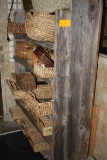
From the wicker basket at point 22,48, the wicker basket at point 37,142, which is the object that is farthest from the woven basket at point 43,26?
the wicker basket at point 37,142

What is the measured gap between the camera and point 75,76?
236 cm

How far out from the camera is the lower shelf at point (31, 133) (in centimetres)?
285

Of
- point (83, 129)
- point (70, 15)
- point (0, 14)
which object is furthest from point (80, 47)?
point (0, 14)

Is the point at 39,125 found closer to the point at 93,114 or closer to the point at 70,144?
the point at 70,144

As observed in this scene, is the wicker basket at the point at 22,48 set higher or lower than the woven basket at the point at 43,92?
higher

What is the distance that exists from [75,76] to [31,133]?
1.37m

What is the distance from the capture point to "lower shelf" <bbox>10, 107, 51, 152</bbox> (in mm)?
2850

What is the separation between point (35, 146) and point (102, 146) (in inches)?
38.9

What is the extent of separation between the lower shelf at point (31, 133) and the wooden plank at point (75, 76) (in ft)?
0.94

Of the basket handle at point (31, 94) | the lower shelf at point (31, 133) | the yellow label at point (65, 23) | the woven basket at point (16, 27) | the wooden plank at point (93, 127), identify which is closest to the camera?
the yellow label at point (65, 23)

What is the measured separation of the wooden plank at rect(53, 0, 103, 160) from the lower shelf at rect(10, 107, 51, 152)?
0.94 ft

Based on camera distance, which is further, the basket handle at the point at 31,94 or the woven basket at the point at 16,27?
the woven basket at the point at 16,27

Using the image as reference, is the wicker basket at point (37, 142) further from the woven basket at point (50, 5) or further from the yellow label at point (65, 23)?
the woven basket at point (50, 5)

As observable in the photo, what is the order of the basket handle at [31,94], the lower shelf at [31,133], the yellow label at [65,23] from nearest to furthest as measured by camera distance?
the yellow label at [65,23], the basket handle at [31,94], the lower shelf at [31,133]
